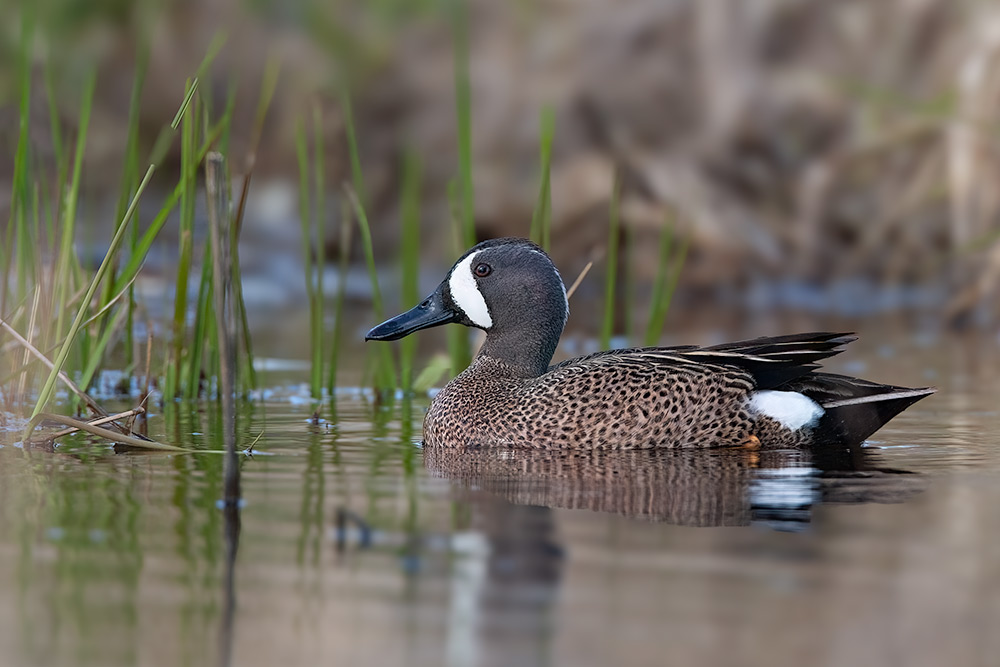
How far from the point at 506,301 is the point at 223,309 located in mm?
2419

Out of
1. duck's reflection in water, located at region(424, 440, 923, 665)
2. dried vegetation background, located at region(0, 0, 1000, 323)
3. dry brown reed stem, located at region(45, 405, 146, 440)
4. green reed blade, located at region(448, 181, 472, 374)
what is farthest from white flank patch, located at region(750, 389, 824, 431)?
dried vegetation background, located at region(0, 0, 1000, 323)

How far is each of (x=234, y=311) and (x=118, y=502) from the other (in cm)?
65

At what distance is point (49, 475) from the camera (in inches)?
166

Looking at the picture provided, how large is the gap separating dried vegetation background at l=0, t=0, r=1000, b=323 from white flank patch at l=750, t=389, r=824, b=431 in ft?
20.8

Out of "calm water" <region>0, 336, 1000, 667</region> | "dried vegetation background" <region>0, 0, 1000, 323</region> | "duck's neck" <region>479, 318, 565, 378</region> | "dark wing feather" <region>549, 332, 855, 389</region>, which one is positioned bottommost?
"calm water" <region>0, 336, 1000, 667</region>

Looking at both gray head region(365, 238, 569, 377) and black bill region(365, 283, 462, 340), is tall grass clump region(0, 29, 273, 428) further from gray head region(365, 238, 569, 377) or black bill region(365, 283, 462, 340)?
gray head region(365, 238, 569, 377)

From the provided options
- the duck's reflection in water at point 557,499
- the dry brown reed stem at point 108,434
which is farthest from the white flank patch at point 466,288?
the dry brown reed stem at point 108,434

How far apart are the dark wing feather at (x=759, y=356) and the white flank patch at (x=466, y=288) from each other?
1.89 ft

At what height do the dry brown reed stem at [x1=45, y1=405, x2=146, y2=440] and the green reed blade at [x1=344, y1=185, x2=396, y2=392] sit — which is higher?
the green reed blade at [x1=344, y1=185, x2=396, y2=392]

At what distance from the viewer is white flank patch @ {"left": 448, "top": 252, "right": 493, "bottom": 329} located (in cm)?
584

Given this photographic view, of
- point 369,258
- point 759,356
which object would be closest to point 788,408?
point 759,356

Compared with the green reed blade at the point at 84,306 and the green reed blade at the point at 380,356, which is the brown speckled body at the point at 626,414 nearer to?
the green reed blade at the point at 380,356

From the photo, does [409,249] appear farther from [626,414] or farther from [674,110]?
[674,110]

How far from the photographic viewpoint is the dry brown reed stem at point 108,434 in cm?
439
